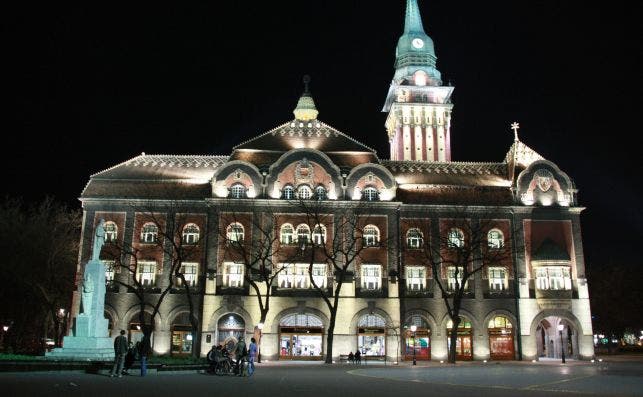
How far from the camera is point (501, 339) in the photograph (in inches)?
2267

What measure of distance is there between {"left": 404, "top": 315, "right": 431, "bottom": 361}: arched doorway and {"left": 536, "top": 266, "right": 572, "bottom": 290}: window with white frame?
11.4 meters

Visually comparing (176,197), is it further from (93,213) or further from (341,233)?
(341,233)

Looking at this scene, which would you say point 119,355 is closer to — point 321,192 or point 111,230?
point 111,230

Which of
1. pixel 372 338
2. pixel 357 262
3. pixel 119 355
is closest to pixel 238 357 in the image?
pixel 119 355

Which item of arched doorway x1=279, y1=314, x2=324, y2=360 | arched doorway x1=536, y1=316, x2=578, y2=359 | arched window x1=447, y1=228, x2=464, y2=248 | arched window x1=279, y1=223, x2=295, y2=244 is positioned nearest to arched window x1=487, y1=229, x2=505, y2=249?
arched window x1=447, y1=228, x2=464, y2=248

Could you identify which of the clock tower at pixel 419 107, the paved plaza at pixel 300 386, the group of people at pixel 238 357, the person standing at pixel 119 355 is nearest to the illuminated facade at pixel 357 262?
the group of people at pixel 238 357

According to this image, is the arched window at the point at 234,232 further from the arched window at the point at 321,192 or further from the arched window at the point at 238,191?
the arched window at the point at 321,192

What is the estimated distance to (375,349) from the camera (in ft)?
185

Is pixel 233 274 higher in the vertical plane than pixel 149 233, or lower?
lower

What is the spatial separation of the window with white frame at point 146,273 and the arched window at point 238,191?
9721 millimetres

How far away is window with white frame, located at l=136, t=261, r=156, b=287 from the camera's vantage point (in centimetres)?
5681

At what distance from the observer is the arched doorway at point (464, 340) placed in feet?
188

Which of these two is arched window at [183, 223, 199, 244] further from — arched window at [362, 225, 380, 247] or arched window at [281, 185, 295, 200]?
arched window at [362, 225, 380, 247]

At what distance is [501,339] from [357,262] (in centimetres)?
1514
